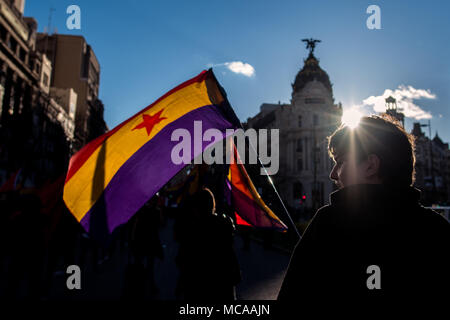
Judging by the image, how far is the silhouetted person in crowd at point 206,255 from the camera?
3.86m

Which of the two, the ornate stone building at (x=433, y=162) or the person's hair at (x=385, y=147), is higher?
the ornate stone building at (x=433, y=162)

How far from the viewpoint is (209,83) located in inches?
161

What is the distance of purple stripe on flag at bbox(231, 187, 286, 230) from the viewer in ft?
14.9

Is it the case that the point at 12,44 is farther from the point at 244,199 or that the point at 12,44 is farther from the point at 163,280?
the point at 244,199

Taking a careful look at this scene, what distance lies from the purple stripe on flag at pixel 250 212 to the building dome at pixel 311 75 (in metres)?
63.1

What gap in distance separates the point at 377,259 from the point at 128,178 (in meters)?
2.76

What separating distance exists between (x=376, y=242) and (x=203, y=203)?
277cm

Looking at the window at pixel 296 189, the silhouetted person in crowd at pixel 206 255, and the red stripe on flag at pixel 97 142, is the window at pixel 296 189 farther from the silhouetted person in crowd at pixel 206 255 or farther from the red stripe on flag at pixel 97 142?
the red stripe on flag at pixel 97 142

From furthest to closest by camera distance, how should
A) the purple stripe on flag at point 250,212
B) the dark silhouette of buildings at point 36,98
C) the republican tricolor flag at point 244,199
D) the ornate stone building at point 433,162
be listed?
the ornate stone building at point 433,162 → the dark silhouette of buildings at point 36,98 → the republican tricolor flag at point 244,199 → the purple stripe on flag at point 250,212

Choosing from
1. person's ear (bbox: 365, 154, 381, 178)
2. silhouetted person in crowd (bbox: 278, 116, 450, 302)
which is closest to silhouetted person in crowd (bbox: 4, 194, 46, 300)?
silhouetted person in crowd (bbox: 278, 116, 450, 302)

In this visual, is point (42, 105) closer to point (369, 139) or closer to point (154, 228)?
point (154, 228)

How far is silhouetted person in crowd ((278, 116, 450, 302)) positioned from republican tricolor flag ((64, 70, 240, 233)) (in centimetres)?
213


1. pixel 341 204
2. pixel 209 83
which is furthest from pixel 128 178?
pixel 341 204

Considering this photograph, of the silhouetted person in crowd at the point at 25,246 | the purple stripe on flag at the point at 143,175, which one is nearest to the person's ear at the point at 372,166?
the purple stripe on flag at the point at 143,175
